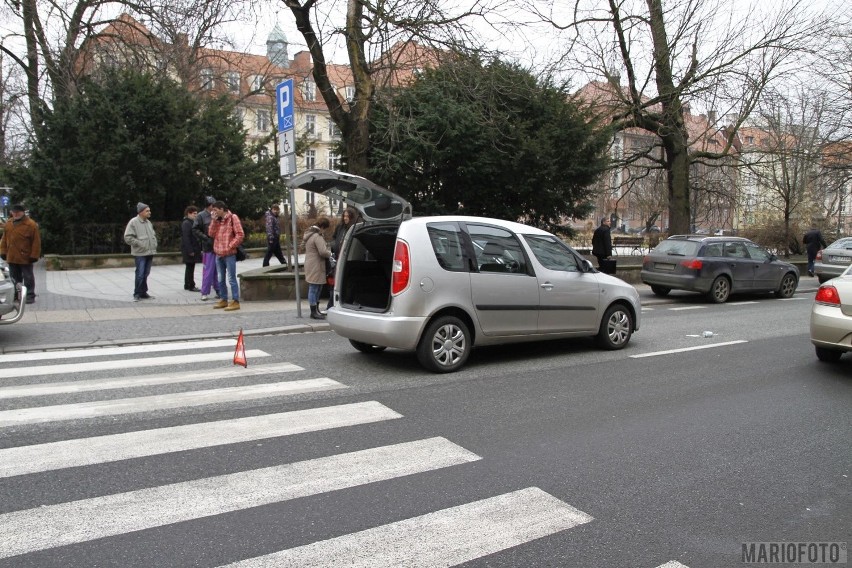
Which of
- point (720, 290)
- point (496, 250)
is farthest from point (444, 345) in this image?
point (720, 290)

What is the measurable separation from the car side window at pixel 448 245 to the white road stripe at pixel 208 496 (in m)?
2.73

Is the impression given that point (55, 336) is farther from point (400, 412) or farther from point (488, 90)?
point (488, 90)

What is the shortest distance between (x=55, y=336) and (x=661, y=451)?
8.31 meters

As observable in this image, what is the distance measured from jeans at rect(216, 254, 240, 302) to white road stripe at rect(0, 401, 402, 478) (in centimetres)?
650

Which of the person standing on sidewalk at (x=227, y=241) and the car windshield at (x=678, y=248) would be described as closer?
the person standing on sidewalk at (x=227, y=241)

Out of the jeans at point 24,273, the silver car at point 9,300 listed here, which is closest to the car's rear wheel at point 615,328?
the silver car at point 9,300

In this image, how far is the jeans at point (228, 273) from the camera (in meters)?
11.7

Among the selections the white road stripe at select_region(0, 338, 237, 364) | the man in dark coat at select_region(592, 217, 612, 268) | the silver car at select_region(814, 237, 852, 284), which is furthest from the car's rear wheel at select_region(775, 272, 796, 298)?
the white road stripe at select_region(0, 338, 237, 364)

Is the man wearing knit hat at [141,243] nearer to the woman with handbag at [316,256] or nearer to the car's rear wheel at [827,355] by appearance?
the woman with handbag at [316,256]

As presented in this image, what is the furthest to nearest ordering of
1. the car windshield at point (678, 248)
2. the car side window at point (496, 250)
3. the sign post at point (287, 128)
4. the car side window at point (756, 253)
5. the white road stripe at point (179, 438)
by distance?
the car side window at point (756, 253) < the car windshield at point (678, 248) < the sign post at point (287, 128) < the car side window at point (496, 250) < the white road stripe at point (179, 438)

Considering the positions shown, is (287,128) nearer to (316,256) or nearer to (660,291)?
(316,256)

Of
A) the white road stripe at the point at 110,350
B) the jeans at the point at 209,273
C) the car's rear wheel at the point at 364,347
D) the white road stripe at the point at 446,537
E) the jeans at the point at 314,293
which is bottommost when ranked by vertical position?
the white road stripe at the point at 446,537

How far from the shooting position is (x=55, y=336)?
936 cm

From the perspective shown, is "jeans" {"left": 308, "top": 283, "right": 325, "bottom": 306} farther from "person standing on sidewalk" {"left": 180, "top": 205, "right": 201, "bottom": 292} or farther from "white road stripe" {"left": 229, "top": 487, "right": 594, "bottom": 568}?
"white road stripe" {"left": 229, "top": 487, "right": 594, "bottom": 568}
